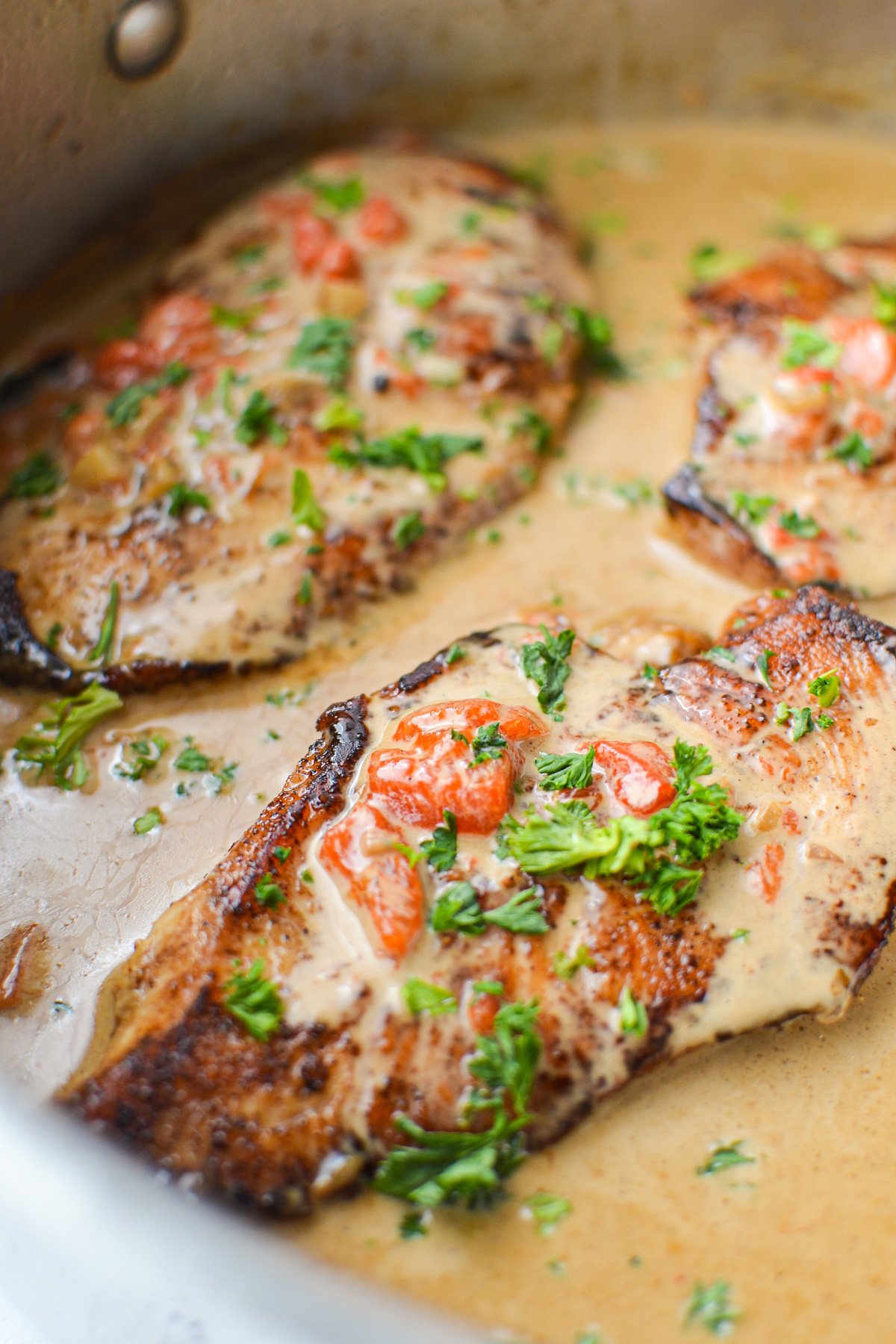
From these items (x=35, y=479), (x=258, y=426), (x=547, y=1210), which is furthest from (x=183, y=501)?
(x=547, y=1210)

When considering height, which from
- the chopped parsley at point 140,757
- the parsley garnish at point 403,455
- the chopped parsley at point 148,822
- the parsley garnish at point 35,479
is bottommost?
the chopped parsley at point 148,822

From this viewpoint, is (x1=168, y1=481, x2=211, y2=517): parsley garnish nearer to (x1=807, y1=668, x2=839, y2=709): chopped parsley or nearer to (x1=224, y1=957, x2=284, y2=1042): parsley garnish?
(x1=224, y1=957, x2=284, y2=1042): parsley garnish

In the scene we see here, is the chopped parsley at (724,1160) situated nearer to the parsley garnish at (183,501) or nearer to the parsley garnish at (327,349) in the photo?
the parsley garnish at (183,501)

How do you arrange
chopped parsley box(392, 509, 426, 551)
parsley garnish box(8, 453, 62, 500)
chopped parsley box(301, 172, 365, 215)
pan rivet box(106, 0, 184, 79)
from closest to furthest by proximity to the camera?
chopped parsley box(392, 509, 426, 551), parsley garnish box(8, 453, 62, 500), pan rivet box(106, 0, 184, 79), chopped parsley box(301, 172, 365, 215)

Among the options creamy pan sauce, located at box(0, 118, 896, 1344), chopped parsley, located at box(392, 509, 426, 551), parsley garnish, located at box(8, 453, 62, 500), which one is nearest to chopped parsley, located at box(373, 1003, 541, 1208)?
creamy pan sauce, located at box(0, 118, 896, 1344)

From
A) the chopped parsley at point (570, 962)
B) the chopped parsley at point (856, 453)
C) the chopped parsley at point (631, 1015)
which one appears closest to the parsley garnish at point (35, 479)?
the chopped parsley at point (570, 962)

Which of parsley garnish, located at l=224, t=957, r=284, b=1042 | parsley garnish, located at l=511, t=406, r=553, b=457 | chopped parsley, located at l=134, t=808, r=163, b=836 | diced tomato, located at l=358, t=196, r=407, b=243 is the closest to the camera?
parsley garnish, located at l=224, t=957, r=284, b=1042
